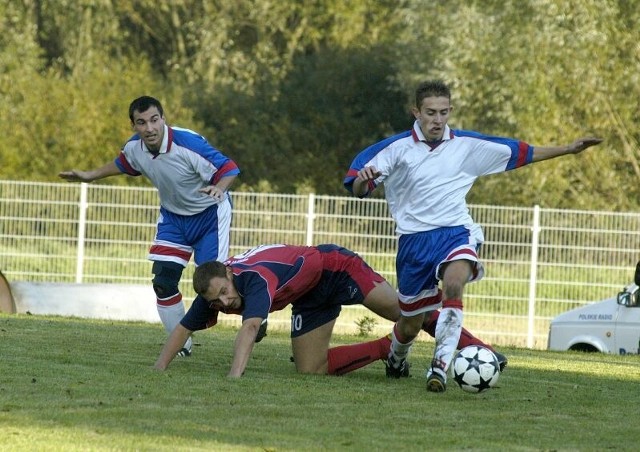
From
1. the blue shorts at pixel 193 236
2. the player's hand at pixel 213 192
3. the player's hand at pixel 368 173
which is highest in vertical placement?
the player's hand at pixel 368 173

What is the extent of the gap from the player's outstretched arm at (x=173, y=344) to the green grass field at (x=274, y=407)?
10 centimetres

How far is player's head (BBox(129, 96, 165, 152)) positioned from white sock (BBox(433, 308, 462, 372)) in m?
3.21

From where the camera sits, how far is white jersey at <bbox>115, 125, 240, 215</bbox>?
11.6m

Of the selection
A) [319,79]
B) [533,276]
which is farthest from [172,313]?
[319,79]

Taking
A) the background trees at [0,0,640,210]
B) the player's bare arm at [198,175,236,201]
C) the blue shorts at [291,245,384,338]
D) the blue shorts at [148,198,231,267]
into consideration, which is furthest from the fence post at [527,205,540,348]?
the blue shorts at [291,245,384,338]

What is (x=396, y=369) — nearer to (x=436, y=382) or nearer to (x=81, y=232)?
(x=436, y=382)

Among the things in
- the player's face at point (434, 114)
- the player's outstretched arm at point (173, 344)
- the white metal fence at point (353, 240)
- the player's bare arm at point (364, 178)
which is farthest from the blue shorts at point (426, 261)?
the white metal fence at point (353, 240)

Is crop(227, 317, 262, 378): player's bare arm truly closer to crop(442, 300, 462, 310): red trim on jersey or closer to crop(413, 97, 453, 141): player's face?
crop(442, 300, 462, 310): red trim on jersey

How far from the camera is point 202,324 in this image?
9852mm

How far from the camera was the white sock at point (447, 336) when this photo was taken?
9258mm

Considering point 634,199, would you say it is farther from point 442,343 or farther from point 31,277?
point 442,343

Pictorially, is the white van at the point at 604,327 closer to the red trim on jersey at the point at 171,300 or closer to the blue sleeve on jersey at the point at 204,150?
the red trim on jersey at the point at 171,300

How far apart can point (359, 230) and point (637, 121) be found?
1402cm

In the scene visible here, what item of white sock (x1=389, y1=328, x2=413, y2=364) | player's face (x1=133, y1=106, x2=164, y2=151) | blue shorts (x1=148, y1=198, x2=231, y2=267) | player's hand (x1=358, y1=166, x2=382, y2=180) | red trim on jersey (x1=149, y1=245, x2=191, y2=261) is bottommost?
white sock (x1=389, y1=328, x2=413, y2=364)
